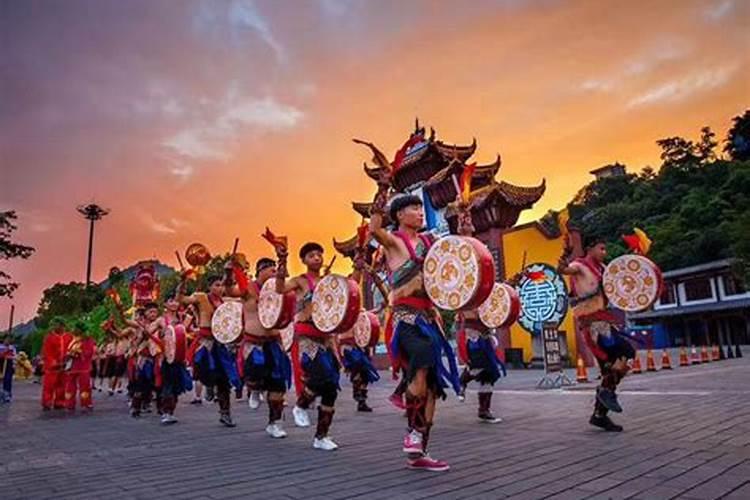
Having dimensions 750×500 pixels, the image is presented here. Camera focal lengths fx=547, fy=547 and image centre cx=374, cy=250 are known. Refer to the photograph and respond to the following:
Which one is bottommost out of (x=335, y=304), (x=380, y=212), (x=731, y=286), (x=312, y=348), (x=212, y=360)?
(x=212, y=360)

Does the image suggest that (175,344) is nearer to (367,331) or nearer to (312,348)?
(367,331)

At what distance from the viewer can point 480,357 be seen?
718cm

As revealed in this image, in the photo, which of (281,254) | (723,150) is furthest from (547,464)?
(723,150)

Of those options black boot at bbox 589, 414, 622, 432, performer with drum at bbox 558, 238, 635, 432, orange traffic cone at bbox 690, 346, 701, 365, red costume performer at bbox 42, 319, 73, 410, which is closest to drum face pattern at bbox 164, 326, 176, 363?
red costume performer at bbox 42, 319, 73, 410

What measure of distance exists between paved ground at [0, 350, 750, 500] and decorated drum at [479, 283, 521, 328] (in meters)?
1.28

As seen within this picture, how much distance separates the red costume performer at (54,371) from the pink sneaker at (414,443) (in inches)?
378

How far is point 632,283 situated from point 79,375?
34.1 ft

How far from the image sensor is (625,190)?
60938mm

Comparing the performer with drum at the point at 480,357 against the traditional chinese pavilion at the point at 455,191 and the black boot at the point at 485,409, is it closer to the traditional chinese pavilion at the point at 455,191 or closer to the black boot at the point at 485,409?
the black boot at the point at 485,409

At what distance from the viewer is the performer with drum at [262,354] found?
20.2ft

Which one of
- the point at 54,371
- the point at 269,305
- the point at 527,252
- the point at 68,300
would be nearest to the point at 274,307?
the point at 269,305

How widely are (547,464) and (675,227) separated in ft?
157

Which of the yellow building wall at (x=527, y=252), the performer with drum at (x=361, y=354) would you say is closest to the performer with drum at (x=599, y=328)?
the performer with drum at (x=361, y=354)

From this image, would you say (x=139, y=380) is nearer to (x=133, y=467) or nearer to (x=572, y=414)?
(x=133, y=467)
